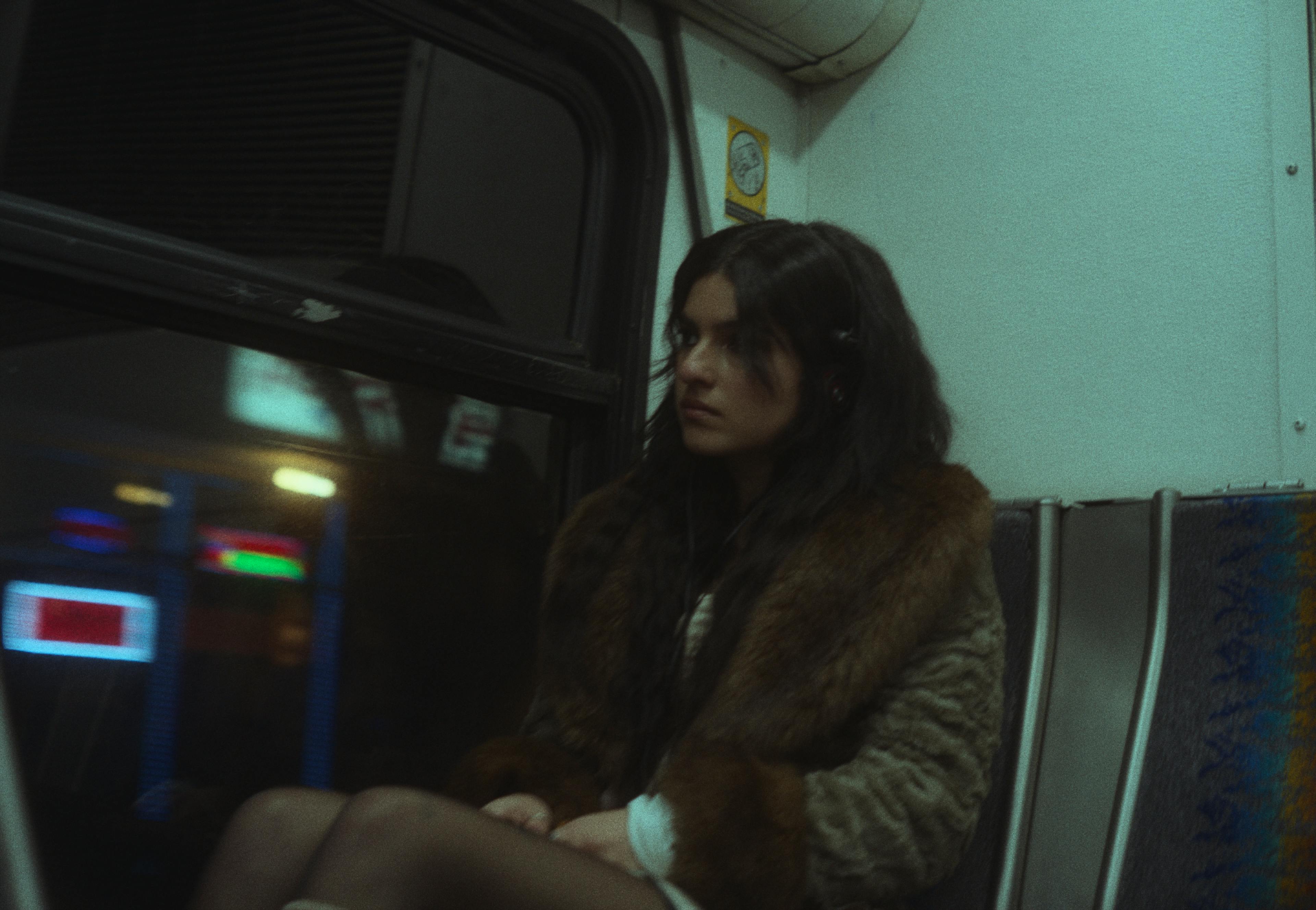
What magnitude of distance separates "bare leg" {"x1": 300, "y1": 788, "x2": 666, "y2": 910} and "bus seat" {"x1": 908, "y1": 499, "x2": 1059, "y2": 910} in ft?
2.34

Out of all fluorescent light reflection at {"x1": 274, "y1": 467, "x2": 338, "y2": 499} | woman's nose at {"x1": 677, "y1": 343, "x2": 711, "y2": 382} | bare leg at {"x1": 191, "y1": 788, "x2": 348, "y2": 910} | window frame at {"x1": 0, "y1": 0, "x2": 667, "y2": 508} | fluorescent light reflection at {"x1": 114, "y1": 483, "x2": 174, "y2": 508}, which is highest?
window frame at {"x1": 0, "y1": 0, "x2": 667, "y2": 508}

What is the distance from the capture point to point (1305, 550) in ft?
4.68

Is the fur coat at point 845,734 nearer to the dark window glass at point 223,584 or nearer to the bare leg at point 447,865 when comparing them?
the bare leg at point 447,865

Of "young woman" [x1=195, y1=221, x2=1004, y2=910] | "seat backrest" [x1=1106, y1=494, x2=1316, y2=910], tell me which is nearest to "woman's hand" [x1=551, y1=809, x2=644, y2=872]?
"young woman" [x1=195, y1=221, x2=1004, y2=910]

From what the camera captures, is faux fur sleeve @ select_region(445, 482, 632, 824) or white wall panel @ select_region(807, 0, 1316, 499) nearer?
faux fur sleeve @ select_region(445, 482, 632, 824)

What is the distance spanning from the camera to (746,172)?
246 centimetres

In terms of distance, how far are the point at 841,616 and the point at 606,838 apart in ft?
1.31

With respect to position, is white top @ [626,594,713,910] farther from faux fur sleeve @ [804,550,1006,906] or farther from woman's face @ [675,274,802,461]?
woman's face @ [675,274,802,461]

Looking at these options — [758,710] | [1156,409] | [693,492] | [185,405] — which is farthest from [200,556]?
[1156,409]

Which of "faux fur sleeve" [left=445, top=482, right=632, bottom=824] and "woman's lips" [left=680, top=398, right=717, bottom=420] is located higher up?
"woman's lips" [left=680, top=398, right=717, bottom=420]

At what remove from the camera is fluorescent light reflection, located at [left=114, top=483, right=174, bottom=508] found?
1648 millimetres

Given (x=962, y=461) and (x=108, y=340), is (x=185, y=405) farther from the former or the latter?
(x=962, y=461)

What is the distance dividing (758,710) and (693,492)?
48 cm

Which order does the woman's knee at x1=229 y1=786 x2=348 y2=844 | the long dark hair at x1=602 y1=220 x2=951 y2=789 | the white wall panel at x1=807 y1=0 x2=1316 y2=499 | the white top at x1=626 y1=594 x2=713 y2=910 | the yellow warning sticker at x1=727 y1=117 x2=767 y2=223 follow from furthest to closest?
the yellow warning sticker at x1=727 y1=117 x2=767 y2=223, the white wall panel at x1=807 y1=0 x2=1316 y2=499, the long dark hair at x1=602 y1=220 x2=951 y2=789, the woman's knee at x1=229 y1=786 x2=348 y2=844, the white top at x1=626 y1=594 x2=713 y2=910
